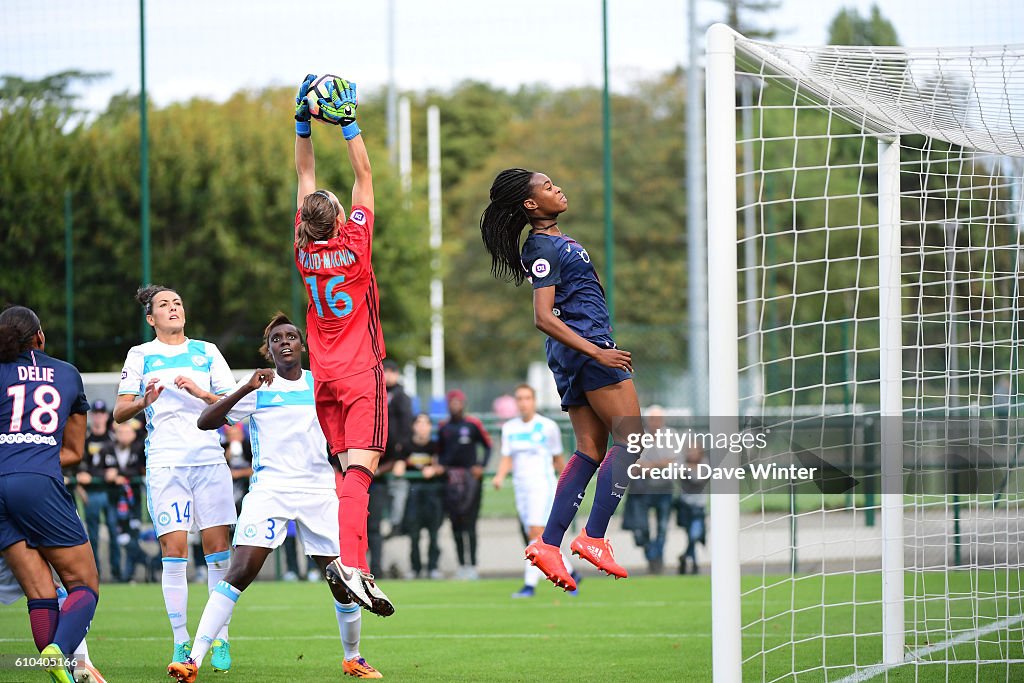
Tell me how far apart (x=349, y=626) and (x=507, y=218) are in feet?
9.41

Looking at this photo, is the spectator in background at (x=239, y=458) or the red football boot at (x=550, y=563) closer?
the red football boot at (x=550, y=563)

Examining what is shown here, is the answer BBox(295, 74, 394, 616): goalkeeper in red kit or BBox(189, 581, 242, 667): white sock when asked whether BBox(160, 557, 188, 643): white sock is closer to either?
BBox(189, 581, 242, 667): white sock

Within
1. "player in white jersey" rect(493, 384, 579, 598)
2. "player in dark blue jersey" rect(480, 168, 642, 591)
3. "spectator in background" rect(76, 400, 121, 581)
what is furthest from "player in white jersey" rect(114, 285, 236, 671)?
"spectator in background" rect(76, 400, 121, 581)

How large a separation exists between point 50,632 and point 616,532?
43.0 feet

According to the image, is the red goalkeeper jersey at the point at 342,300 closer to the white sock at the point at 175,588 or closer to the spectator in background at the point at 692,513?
the white sock at the point at 175,588

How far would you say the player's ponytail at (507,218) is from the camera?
6825mm

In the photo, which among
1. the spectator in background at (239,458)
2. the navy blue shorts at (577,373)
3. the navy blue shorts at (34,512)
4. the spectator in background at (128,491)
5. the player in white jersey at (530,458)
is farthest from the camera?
the spectator in background at (239,458)

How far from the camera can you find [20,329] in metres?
6.92

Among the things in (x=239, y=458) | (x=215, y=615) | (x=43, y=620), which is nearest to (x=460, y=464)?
(x=239, y=458)

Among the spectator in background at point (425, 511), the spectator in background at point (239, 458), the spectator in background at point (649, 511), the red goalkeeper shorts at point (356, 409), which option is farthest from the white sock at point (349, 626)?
the spectator in background at point (649, 511)

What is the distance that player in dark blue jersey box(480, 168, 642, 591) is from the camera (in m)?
6.54

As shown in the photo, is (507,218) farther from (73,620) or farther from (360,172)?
(73,620)

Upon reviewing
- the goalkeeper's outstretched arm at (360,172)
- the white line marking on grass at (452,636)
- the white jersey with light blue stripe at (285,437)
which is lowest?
the white line marking on grass at (452,636)

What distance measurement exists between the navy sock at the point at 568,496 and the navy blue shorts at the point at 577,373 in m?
0.35
